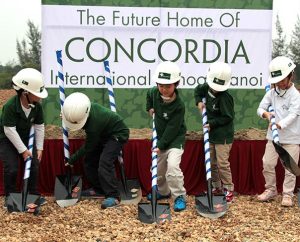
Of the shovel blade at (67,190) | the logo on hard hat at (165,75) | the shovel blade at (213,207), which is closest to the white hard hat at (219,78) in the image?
the logo on hard hat at (165,75)

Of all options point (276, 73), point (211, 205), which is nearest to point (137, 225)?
point (211, 205)

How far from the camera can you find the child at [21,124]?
4.09 metres

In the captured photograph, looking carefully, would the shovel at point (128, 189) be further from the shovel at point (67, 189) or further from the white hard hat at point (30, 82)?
the white hard hat at point (30, 82)

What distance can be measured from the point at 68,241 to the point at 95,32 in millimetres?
2722

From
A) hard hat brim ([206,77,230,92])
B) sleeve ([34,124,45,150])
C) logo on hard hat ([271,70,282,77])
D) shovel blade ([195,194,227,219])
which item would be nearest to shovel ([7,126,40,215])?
sleeve ([34,124,45,150])

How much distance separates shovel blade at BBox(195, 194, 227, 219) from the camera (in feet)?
13.0

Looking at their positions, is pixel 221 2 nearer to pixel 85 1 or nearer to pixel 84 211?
pixel 85 1

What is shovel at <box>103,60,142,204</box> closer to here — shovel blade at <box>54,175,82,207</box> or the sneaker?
the sneaker

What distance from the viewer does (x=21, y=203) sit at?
404 cm

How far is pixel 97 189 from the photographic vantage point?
462 centimetres

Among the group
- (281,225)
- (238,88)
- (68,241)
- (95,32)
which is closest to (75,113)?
(68,241)

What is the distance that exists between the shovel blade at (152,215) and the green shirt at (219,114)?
39.4 inches

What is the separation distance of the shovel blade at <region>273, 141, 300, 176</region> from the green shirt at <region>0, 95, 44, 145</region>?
86.5 inches

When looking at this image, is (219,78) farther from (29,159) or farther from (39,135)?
(29,159)
